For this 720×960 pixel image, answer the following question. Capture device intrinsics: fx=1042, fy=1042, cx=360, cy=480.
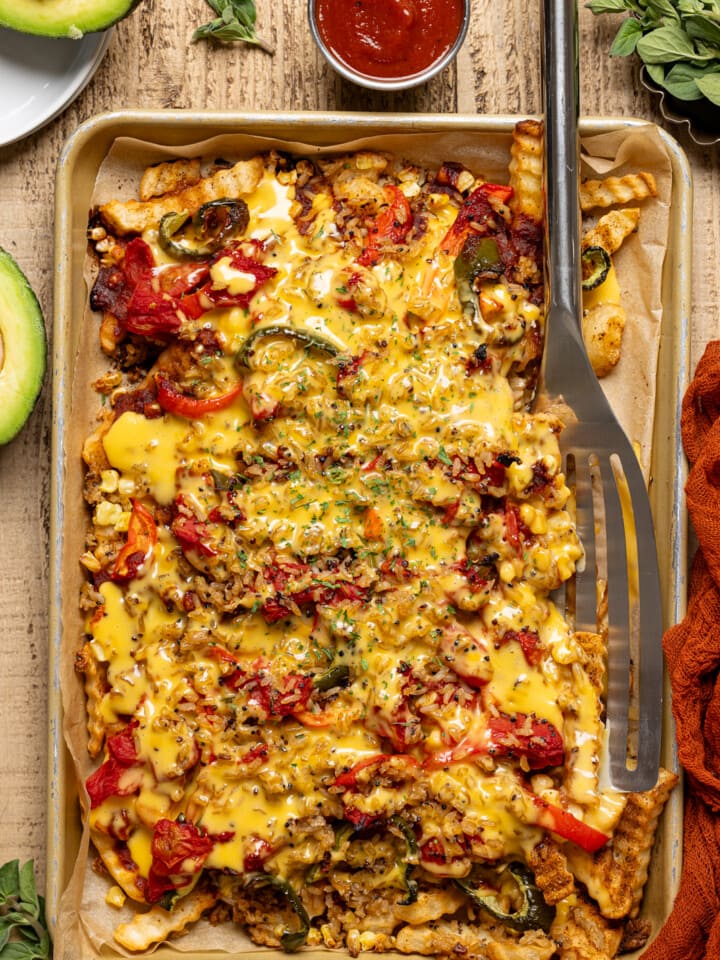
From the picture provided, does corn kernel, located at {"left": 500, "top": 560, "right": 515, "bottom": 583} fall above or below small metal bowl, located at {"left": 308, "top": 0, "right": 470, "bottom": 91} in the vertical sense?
below

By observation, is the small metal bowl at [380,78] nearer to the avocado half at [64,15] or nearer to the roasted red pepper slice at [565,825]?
the avocado half at [64,15]

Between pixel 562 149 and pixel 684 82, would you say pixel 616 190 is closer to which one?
pixel 562 149

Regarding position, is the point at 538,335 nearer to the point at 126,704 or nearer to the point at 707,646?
the point at 707,646

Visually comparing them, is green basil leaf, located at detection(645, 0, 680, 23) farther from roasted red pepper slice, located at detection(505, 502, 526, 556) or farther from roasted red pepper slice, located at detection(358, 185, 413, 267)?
roasted red pepper slice, located at detection(505, 502, 526, 556)

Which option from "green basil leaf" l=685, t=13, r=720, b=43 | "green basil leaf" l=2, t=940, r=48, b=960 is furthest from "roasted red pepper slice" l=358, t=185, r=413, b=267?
"green basil leaf" l=2, t=940, r=48, b=960

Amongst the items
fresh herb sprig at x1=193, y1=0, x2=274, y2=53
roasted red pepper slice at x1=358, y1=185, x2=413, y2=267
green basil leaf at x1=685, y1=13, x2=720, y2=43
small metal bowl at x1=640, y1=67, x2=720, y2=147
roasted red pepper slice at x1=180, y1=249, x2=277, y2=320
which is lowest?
roasted red pepper slice at x1=180, y1=249, x2=277, y2=320

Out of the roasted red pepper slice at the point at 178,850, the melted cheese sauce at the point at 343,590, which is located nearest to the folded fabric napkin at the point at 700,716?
the melted cheese sauce at the point at 343,590

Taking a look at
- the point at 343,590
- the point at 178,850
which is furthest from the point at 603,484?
the point at 178,850
